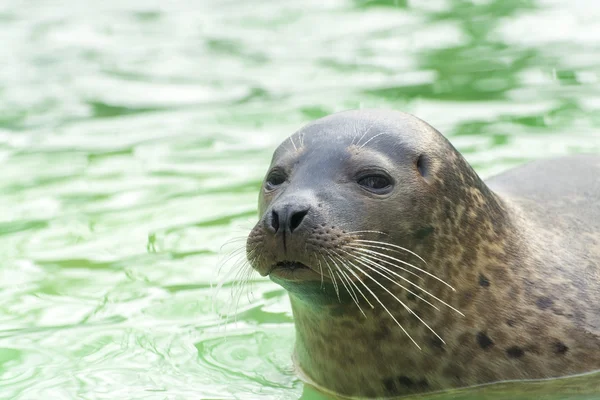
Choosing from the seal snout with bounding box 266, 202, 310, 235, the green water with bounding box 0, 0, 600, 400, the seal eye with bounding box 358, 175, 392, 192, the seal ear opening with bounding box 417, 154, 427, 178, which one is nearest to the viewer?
the seal snout with bounding box 266, 202, 310, 235

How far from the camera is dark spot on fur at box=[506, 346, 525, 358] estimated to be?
5.10 m

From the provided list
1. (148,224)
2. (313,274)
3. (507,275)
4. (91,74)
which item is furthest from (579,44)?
(313,274)

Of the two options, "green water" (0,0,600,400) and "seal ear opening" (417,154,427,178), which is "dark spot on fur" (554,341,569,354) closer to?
"green water" (0,0,600,400)

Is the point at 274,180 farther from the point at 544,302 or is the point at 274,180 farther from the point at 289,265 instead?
the point at 544,302

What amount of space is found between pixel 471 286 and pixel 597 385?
0.64m

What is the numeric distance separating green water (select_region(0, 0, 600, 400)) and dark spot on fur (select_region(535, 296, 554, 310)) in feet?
1.12

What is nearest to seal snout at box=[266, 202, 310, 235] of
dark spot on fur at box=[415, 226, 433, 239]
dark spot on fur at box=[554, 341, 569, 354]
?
dark spot on fur at box=[415, 226, 433, 239]

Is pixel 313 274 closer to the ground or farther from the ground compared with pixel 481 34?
closer to the ground

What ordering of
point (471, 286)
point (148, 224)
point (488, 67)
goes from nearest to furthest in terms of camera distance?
1. point (471, 286)
2. point (148, 224)
3. point (488, 67)

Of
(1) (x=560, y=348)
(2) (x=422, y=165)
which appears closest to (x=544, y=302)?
(1) (x=560, y=348)

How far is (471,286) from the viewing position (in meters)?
5.20

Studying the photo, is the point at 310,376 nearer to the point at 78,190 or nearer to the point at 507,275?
the point at 507,275

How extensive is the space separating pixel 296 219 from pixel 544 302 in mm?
1189

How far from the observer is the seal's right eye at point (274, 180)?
5230 mm
